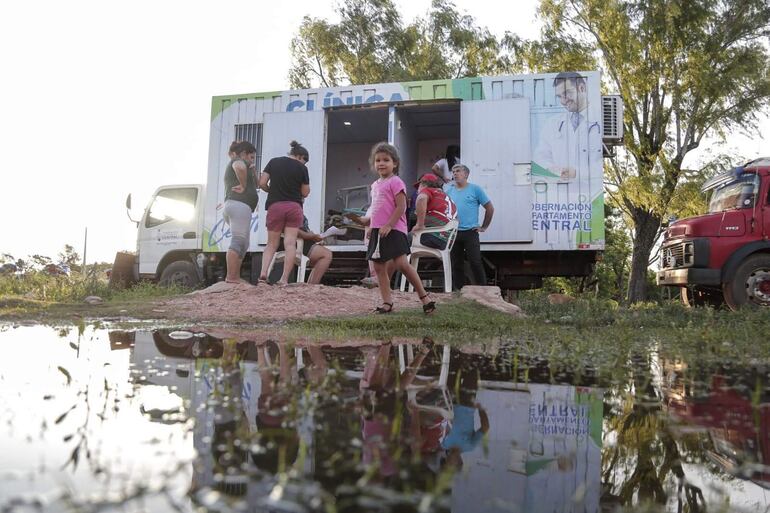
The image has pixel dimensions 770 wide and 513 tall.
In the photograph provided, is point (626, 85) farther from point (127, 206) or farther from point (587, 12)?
point (127, 206)

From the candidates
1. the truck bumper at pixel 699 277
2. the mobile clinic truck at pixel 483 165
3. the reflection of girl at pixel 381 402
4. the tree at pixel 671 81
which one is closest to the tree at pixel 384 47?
the tree at pixel 671 81

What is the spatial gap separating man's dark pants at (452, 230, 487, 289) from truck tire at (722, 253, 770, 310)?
3.71 m

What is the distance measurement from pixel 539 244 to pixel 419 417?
24.5 feet

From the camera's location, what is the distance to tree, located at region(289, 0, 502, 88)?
2233 cm

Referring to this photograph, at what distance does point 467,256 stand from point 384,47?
16737 millimetres

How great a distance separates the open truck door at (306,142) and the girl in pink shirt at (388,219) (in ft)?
14.1

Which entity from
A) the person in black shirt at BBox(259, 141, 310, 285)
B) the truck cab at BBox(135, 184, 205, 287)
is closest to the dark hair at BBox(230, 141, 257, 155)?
the person in black shirt at BBox(259, 141, 310, 285)

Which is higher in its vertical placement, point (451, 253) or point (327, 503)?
point (451, 253)

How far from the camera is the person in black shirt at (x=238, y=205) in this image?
26.1 feet

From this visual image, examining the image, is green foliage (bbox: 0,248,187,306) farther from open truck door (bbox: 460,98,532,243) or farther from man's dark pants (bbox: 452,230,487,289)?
open truck door (bbox: 460,98,532,243)

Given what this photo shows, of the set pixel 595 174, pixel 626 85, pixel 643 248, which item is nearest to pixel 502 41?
pixel 626 85

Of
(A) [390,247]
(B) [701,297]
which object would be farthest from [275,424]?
(B) [701,297]

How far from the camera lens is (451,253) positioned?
819 cm

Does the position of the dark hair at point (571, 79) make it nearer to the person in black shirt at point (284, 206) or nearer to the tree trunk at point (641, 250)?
the person in black shirt at point (284, 206)
